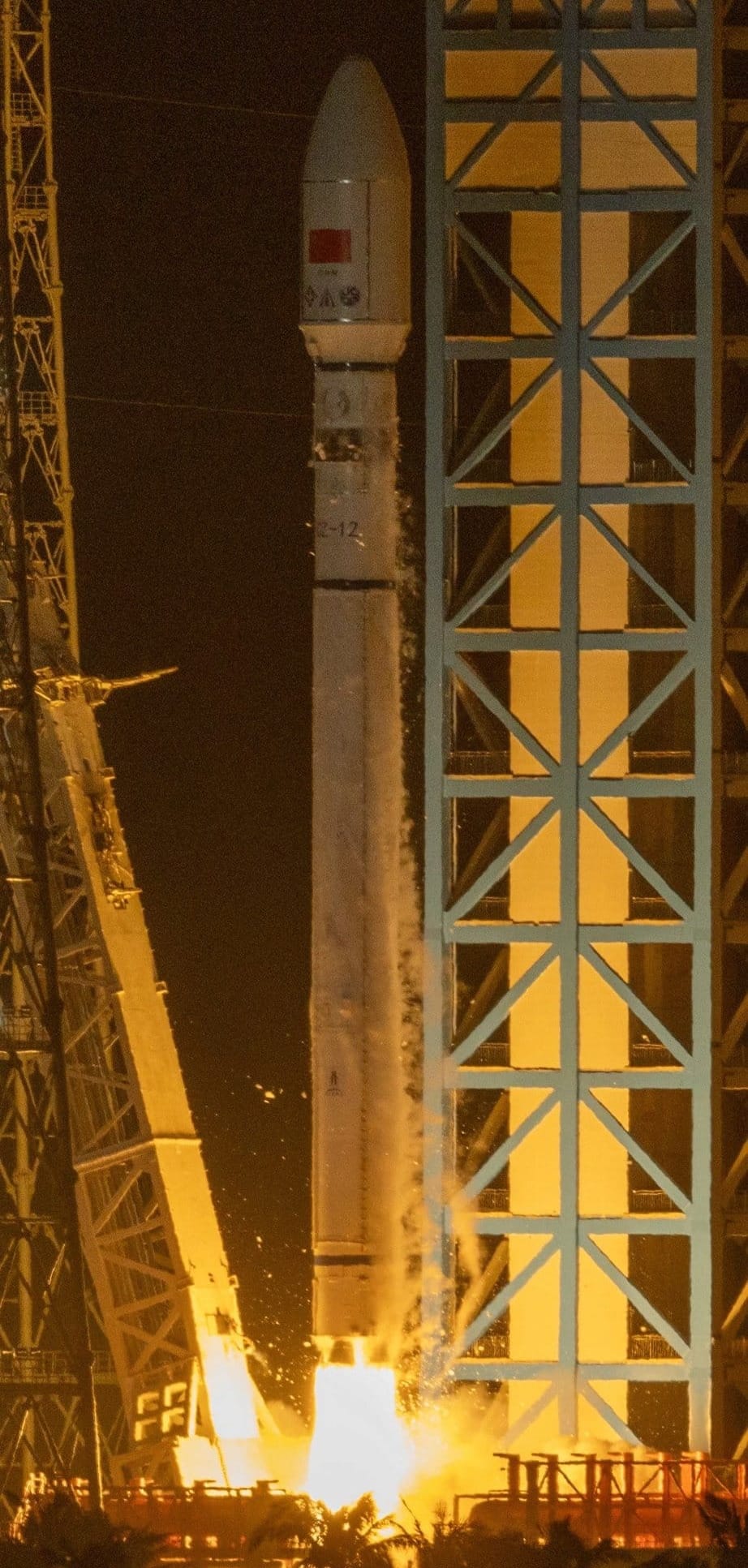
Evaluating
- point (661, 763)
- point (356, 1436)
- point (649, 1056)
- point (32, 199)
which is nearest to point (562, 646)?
point (661, 763)

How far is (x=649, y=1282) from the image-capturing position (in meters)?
23.3

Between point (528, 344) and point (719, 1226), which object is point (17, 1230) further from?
point (528, 344)

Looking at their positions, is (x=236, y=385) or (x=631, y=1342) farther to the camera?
(x=236, y=385)

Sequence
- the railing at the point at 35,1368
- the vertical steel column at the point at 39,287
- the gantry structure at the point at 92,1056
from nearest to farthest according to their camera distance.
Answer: the railing at the point at 35,1368 < the gantry structure at the point at 92,1056 < the vertical steel column at the point at 39,287

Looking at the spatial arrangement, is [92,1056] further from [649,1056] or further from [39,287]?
[39,287]

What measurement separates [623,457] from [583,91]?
2247 mm

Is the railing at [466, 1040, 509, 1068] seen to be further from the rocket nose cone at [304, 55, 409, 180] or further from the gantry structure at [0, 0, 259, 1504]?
the rocket nose cone at [304, 55, 409, 180]

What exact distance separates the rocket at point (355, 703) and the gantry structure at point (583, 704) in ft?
0.95

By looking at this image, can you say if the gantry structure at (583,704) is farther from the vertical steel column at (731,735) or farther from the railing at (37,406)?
the railing at (37,406)

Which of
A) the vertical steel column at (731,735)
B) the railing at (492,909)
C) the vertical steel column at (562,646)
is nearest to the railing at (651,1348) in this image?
the vertical steel column at (562,646)

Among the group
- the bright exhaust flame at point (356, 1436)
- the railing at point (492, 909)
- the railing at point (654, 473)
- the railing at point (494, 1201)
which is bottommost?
the bright exhaust flame at point (356, 1436)

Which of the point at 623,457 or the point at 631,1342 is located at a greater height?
the point at 623,457

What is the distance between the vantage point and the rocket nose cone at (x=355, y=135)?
2139 centimetres

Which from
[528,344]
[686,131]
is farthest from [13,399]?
[686,131]
